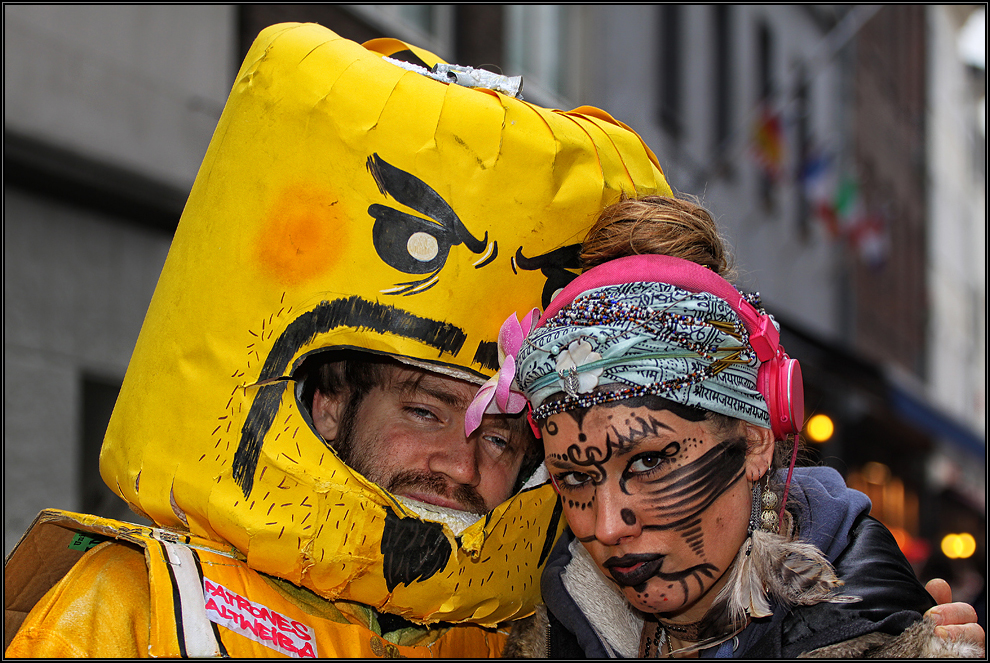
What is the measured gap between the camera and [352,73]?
2111mm

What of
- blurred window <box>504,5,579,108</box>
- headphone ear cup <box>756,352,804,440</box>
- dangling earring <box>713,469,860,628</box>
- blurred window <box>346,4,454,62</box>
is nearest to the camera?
dangling earring <box>713,469,860,628</box>

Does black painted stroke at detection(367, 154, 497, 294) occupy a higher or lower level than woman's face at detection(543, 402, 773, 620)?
higher

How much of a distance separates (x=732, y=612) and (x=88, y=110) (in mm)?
4999

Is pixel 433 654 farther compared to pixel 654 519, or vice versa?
pixel 433 654

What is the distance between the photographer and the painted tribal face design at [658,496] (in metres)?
1.81

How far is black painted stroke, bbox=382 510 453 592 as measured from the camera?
6.60 feet

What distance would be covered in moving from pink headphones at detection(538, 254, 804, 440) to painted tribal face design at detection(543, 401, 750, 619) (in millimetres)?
115

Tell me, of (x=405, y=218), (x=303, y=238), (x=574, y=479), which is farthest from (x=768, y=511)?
Answer: (x=303, y=238)

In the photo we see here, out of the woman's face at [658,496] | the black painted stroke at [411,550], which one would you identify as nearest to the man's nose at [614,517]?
the woman's face at [658,496]

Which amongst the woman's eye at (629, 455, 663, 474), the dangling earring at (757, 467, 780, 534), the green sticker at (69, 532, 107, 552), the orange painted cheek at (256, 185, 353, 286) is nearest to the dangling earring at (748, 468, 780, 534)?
the dangling earring at (757, 467, 780, 534)

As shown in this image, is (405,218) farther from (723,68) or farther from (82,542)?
(723,68)

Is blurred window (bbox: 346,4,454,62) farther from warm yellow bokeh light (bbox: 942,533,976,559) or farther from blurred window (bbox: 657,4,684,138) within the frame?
warm yellow bokeh light (bbox: 942,533,976,559)

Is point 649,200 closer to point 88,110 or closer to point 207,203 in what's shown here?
point 207,203

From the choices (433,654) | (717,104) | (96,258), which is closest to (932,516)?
(717,104)
